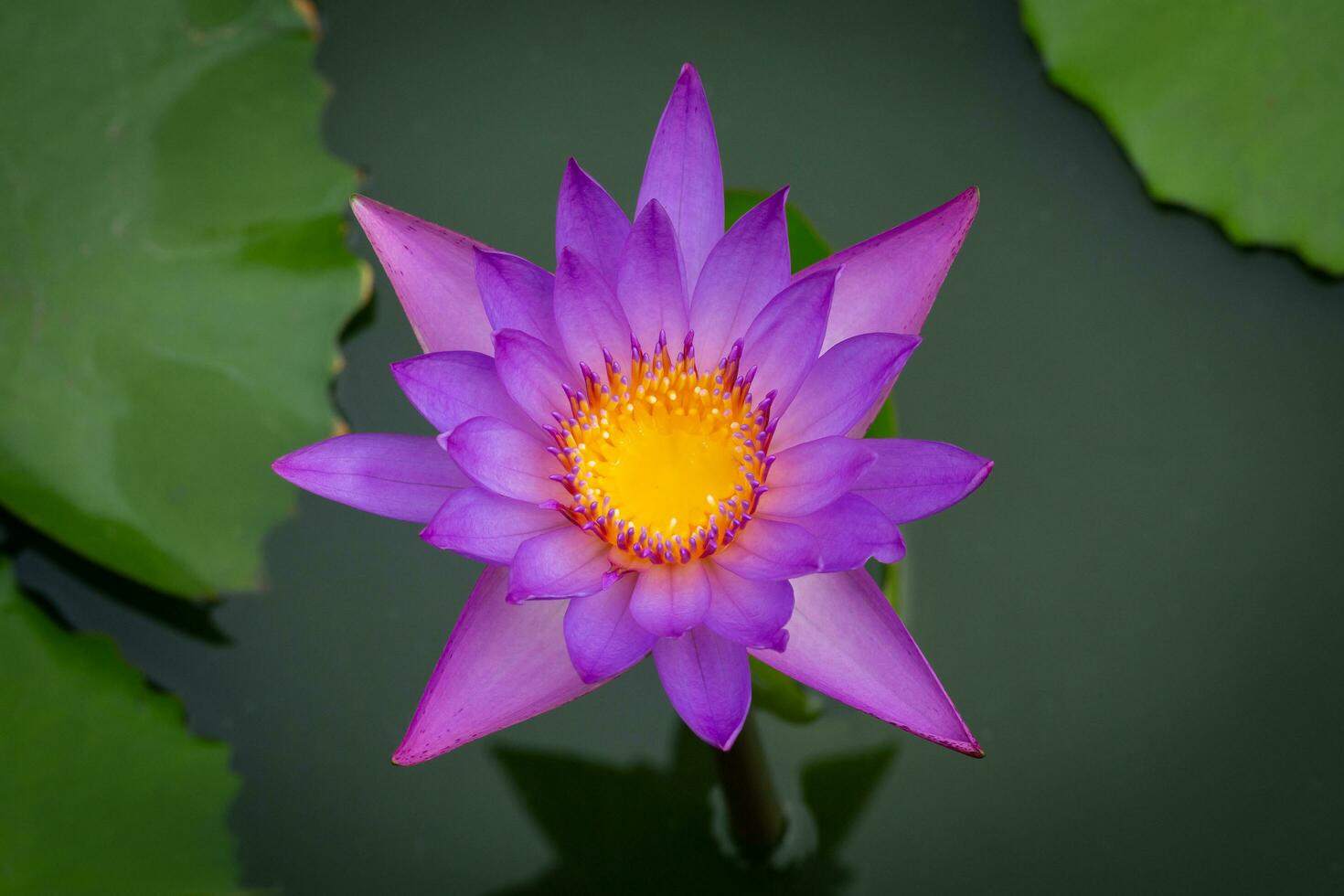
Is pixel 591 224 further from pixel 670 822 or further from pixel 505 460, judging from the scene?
pixel 670 822

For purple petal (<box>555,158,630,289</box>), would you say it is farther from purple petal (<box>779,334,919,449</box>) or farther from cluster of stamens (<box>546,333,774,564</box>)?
purple petal (<box>779,334,919,449</box>)

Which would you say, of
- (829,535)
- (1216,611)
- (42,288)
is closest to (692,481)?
(829,535)

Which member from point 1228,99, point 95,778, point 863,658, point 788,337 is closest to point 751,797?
point 863,658

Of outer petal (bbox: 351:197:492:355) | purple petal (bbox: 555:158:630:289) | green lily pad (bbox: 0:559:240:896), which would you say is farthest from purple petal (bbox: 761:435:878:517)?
green lily pad (bbox: 0:559:240:896)

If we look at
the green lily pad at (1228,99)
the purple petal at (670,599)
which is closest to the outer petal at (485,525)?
the purple petal at (670,599)

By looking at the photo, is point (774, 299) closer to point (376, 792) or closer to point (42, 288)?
point (376, 792)

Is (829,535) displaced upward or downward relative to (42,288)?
upward

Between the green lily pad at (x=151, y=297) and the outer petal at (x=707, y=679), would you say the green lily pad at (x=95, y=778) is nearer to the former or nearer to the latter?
the green lily pad at (x=151, y=297)
